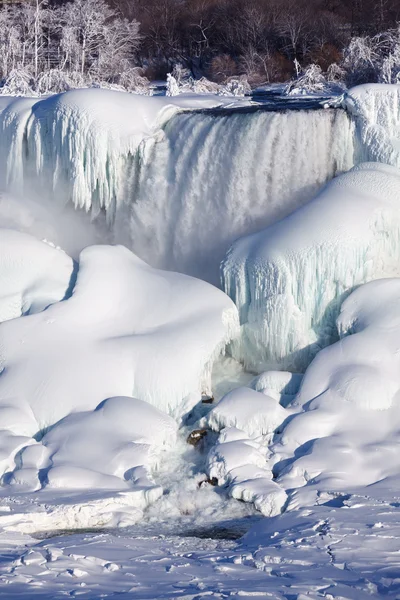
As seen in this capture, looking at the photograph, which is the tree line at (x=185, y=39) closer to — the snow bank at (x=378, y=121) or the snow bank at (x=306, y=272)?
the snow bank at (x=378, y=121)

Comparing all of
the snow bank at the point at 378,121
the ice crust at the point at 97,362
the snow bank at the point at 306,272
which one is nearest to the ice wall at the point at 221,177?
the snow bank at the point at 378,121

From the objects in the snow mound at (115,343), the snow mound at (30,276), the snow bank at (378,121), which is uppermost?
the snow bank at (378,121)

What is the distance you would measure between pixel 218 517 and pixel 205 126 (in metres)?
5.32

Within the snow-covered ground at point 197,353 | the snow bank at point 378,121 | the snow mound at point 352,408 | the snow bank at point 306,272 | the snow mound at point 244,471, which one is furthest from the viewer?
the snow bank at point 378,121

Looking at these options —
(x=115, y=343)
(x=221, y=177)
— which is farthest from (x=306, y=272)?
(x=221, y=177)

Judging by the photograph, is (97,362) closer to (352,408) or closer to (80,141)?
(352,408)

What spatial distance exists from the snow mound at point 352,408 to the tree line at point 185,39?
43.6 ft

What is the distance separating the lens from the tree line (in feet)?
76.9

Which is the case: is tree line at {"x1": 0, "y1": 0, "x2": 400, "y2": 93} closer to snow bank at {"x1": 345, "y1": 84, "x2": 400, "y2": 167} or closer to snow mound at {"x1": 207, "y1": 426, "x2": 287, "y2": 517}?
snow bank at {"x1": 345, "y1": 84, "x2": 400, "y2": 167}

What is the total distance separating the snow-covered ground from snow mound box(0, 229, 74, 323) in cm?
2

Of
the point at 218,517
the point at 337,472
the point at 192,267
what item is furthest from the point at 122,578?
the point at 192,267

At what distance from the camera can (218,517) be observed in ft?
22.2

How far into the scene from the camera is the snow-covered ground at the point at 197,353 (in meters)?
5.59

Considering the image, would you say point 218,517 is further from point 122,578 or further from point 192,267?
point 192,267
